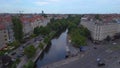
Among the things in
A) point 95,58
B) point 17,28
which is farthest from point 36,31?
point 95,58

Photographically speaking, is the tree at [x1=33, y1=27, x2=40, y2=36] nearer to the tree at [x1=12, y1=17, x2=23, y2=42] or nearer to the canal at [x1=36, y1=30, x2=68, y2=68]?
the tree at [x1=12, y1=17, x2=23, y2=42]

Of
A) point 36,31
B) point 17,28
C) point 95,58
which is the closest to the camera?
point 95,58

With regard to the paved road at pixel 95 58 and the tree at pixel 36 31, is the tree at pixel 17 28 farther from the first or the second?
the paved road at pixel 95 58

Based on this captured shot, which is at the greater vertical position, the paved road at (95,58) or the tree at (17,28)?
the tree at (17,28)

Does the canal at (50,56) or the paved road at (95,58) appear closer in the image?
the paved road at (95,58)

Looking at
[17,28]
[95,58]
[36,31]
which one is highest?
[17,28]

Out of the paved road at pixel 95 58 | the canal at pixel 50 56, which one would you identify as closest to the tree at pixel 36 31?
the canal at pixel 50 56

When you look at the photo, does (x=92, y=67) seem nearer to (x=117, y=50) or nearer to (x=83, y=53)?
(x=83, y=53)

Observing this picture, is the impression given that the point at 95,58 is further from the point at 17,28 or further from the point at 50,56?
the point at 17,28

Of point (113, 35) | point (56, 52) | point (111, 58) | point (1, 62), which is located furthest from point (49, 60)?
point (113, 35)

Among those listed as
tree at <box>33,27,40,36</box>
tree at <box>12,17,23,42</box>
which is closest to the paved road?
tree at <box>12,17,23,42</box>

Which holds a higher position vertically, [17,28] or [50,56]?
[17,28]

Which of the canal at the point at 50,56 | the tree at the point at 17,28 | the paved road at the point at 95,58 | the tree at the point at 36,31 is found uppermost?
the tree at the point at 17,28
